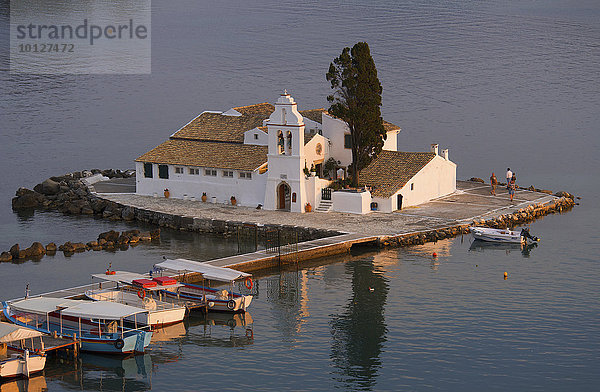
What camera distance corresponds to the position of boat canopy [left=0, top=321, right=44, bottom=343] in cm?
4666

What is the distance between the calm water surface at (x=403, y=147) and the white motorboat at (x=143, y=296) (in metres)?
1.22

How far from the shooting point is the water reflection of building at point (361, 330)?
153 ft

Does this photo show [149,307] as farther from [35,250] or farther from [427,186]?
[427,186]

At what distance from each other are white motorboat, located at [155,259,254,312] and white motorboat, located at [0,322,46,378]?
9041 millimetres

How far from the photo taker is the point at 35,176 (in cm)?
9269

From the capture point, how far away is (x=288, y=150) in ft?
237

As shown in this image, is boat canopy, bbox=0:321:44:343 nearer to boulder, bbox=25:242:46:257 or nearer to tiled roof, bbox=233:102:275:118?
boulder, bbox=25:242:46:257

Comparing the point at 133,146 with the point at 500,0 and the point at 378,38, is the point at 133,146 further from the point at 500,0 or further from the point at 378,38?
the point at 500,0

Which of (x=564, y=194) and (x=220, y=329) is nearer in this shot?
(x=220, y=329)

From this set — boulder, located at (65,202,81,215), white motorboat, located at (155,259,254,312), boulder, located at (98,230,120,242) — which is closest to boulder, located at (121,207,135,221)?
boulder, located at (65,202,81,215)

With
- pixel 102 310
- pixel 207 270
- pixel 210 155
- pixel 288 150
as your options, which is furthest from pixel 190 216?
pixel 102 310

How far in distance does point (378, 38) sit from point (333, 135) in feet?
293

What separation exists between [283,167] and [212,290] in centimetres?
1860

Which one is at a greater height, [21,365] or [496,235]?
[496,235]
